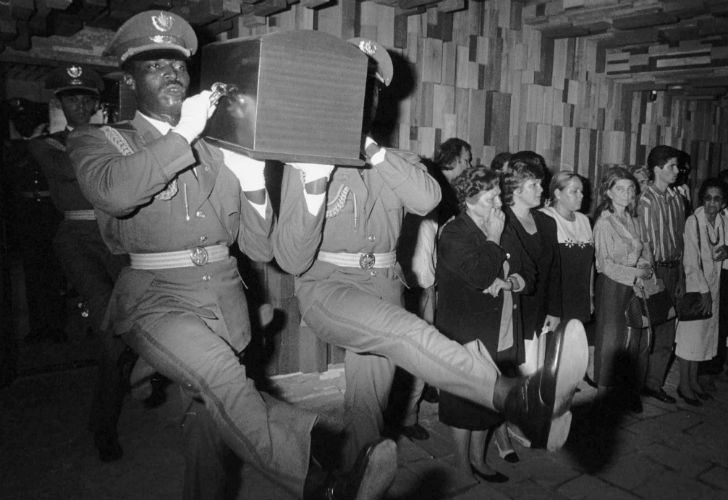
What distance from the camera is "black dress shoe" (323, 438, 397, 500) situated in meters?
1.77

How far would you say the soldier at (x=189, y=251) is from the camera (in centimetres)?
190

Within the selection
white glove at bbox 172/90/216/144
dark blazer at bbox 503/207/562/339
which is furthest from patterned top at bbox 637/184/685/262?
white glove at bbox 172/90/216/144

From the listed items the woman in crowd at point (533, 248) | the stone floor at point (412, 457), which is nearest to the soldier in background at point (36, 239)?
the stone floor at point (412, 457)

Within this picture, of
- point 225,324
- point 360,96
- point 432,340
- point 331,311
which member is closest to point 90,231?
point 225,324

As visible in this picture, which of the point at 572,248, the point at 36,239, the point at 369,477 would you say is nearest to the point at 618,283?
the point at 572,248

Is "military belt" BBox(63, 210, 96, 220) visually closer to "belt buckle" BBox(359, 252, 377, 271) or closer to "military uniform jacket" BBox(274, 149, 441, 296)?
"military uniform jacket" BBox(274, 149, 441, 296)

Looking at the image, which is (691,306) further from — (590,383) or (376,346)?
(376,346)

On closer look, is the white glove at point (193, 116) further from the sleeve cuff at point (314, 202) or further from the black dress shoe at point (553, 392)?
the black dress shoe at point (553, 392)

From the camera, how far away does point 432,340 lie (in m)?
2.04

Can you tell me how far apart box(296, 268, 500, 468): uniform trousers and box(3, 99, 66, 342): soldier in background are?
3.66m

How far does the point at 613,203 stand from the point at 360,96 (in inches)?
108

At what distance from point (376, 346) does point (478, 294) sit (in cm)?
108

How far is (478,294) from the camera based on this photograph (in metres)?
3.06

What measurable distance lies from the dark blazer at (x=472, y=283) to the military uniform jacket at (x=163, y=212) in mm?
1160
